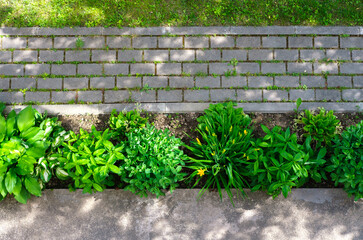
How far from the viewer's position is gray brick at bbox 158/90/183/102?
15.3ft

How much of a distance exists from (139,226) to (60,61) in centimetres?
256

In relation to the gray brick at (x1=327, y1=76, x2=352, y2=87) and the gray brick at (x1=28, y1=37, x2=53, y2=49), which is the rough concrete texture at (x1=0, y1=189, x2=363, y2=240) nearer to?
the gray brick at (x1=327, y1=76, x2=352, y2=87)

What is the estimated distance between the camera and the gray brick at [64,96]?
15.3ft

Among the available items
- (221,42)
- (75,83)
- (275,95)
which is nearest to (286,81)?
(275,95)

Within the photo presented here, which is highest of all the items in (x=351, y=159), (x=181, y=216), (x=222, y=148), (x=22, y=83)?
(x=22, y=83)

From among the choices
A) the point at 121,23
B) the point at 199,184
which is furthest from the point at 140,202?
the point at 121,23

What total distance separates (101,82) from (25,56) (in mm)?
1169

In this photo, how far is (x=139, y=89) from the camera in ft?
15.3

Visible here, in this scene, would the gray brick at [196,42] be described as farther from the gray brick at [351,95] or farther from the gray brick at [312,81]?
the gray brick at [351,95]

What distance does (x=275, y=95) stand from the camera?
4.69 m

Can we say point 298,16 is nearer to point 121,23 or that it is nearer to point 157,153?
point 121,23

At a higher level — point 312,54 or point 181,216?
point 312,54

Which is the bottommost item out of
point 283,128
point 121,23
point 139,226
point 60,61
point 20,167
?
point 139,226

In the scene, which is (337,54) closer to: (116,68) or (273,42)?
(273,42)
